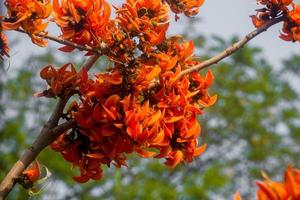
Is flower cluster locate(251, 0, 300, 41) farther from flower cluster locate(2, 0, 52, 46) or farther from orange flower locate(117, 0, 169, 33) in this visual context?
flower cluster locate(2, 0, 52, 46)

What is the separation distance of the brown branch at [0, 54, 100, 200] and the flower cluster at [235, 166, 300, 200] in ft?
2.02

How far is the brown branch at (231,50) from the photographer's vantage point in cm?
129

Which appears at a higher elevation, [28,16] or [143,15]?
[28,16]

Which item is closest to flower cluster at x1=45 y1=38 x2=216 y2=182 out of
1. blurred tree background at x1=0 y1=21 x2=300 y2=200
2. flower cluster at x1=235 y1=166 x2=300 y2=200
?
flower cluster at x1=235 y1=166 x2=300 y2=200

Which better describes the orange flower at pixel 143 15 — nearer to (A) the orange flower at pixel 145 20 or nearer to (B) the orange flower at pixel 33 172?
(A) the orange flower at pixel 145 20

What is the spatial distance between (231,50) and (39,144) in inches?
19.3

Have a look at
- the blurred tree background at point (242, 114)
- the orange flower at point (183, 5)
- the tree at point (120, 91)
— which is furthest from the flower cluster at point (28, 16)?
the blurred tree background at point (242, 114)

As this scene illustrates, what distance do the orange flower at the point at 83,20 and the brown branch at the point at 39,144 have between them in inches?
2.4

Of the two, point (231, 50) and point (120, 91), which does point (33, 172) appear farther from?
point (231, 50)

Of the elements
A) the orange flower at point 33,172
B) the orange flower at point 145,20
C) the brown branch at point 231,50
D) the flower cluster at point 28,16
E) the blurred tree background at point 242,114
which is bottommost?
the blurred tree background at point 242,114

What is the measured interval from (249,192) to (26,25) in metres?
5.46

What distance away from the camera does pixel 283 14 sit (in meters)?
1.45

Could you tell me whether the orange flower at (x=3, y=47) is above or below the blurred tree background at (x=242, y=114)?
above

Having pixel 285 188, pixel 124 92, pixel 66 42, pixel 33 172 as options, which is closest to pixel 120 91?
pixel 124 92
